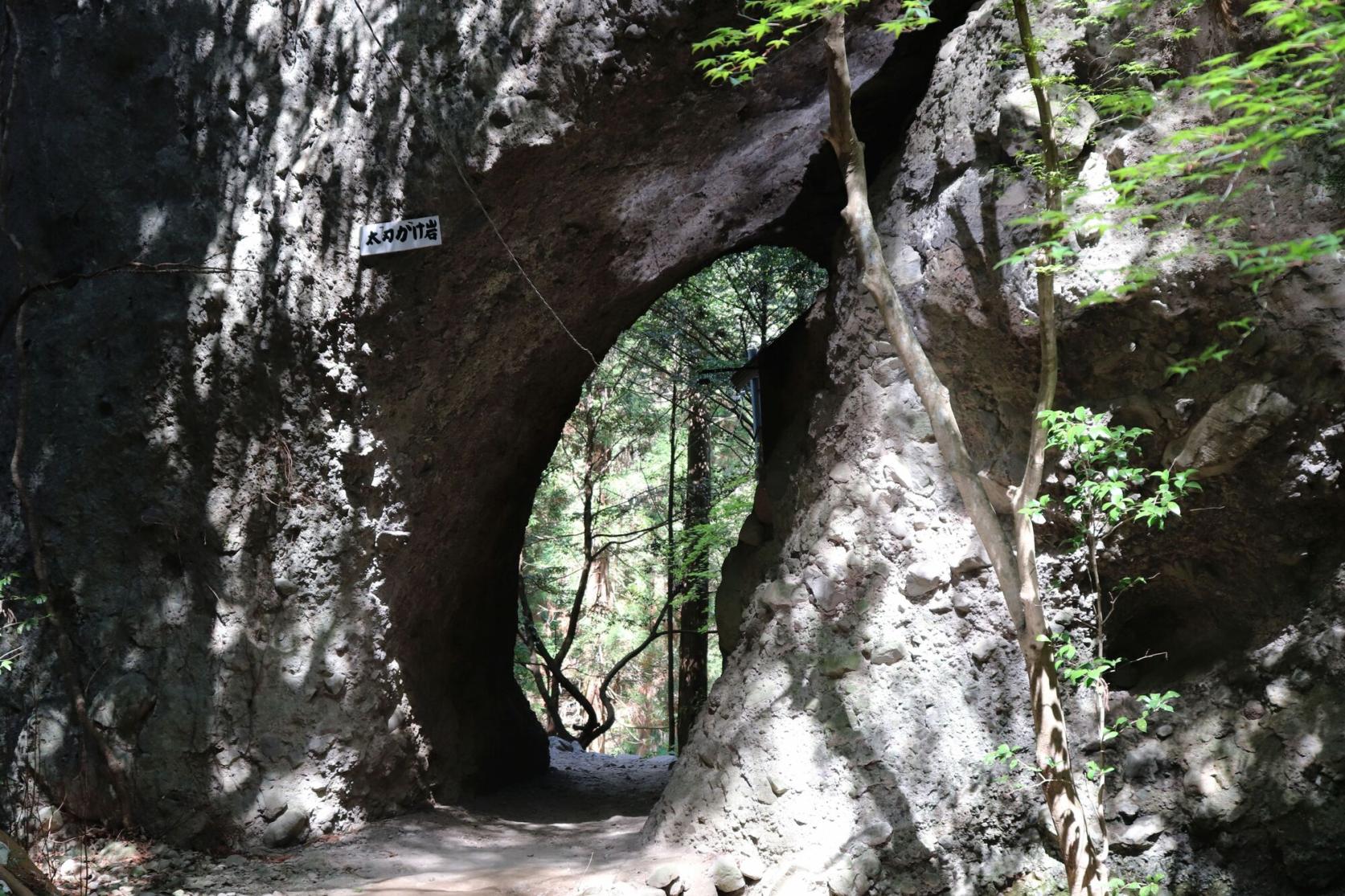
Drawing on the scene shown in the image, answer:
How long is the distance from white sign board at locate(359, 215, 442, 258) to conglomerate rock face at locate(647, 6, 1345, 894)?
99.4 inches

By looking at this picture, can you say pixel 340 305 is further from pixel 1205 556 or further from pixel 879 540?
pixel 1205 556

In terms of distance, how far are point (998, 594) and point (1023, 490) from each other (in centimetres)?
119

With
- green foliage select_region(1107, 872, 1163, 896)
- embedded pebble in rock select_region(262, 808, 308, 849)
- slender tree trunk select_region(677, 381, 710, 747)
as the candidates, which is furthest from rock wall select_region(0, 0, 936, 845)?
slender tree trunk select_region(677, 381, 710, 747)

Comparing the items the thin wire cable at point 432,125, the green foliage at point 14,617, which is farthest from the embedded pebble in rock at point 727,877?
the green foliage at point 14,617

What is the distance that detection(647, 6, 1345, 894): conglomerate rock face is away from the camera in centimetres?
402

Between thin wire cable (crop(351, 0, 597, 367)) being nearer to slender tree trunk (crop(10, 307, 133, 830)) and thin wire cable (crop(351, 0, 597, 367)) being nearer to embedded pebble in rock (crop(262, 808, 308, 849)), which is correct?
slender tree trunk (crop(10, 307, 133, 830))

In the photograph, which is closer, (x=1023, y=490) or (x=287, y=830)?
(x=1023, y=490)

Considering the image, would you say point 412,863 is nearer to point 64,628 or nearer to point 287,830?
point 287,830

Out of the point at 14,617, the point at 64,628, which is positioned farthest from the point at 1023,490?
the point at 14,617

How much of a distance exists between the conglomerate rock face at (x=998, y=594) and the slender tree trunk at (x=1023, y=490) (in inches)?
26.2

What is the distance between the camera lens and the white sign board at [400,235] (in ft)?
19.4

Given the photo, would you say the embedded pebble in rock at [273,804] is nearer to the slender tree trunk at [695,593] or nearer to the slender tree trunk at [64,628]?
the slender tree trunk at [64,628]

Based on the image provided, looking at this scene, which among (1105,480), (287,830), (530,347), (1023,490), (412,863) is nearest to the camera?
(1023,490)

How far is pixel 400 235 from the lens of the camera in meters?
5.92
